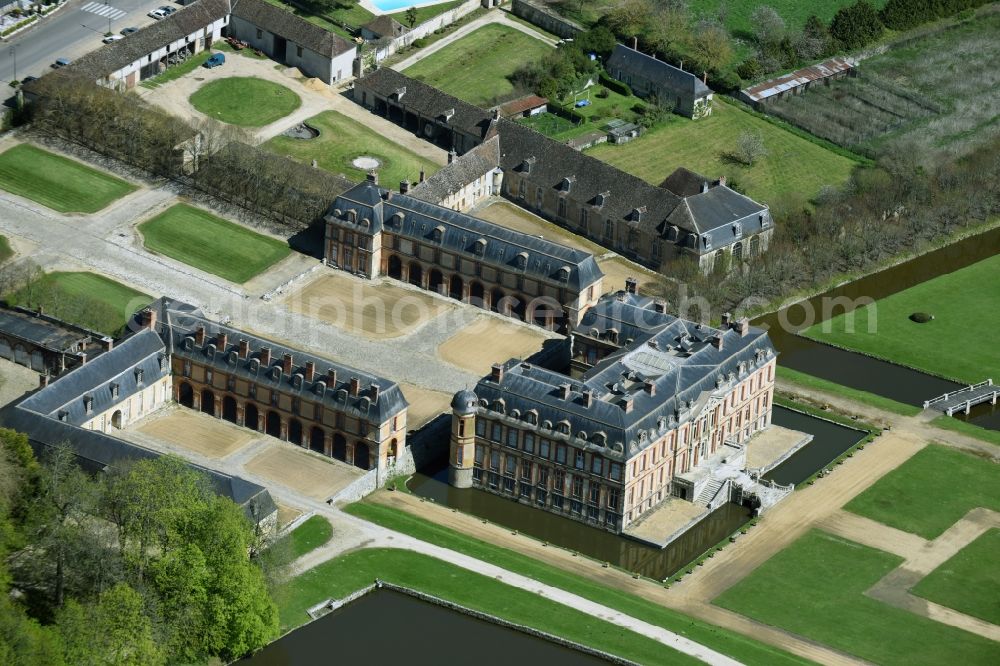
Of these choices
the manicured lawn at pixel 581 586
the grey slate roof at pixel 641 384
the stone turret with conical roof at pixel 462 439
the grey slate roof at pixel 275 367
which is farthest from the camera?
the grey slate roof at pixel 275 367

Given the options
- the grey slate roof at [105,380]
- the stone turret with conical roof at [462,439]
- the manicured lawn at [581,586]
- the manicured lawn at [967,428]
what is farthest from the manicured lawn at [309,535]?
the manicured lawn at [967,428]

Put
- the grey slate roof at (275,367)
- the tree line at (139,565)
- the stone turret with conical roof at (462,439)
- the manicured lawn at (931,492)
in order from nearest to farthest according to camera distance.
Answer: the tree line at (139,565), the manicured lawn at (931,492), the stone turret with conical roof at (462,439), the grey slate roof at (275,367)

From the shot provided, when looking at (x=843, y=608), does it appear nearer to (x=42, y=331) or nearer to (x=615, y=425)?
(x=615, y=425)

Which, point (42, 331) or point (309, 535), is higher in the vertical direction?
point (42, 331)

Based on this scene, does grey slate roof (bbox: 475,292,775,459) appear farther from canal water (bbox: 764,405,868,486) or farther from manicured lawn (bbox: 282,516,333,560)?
manicured lawn (bbox: 282,516,333,560)

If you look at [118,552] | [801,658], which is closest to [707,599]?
[801,658]

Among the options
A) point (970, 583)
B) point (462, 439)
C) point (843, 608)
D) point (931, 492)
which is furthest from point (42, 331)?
point (970, 583)

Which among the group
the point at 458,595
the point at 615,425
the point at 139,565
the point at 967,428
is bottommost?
the point at 967,428

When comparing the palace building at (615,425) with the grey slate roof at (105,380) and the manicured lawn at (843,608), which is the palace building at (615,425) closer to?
the manicured lawn at (843,608)
